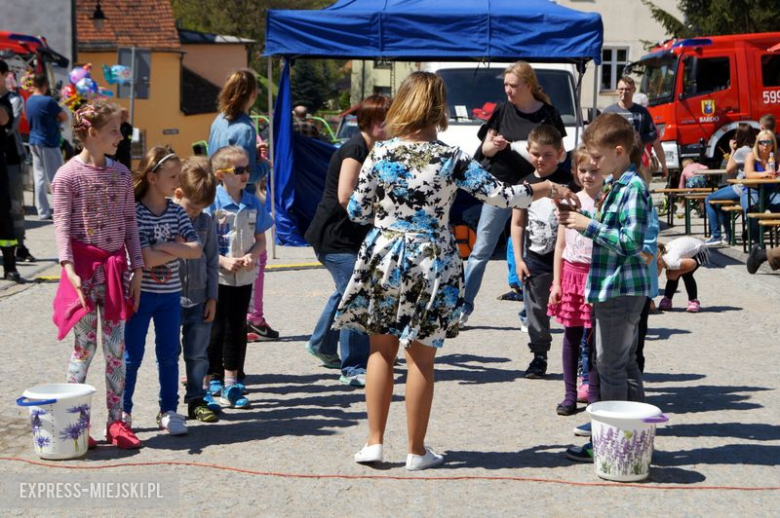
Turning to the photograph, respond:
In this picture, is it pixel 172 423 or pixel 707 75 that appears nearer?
pixel 172 423

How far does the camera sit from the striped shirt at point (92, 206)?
547 centimetres

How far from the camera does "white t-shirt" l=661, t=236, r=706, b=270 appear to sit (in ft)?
32.5

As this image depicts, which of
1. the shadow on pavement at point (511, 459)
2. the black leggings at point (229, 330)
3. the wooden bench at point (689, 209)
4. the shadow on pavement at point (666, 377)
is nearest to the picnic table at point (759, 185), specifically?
the wooden bench at point (689, 209)

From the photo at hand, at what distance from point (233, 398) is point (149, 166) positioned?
1.53 m

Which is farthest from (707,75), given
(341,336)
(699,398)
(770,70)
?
(341,336)

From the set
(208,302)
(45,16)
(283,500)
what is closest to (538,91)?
(208,302)

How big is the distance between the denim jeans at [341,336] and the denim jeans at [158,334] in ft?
4.00

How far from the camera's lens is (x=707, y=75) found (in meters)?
23.0

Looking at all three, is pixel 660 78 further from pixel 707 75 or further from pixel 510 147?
pixel 510 147

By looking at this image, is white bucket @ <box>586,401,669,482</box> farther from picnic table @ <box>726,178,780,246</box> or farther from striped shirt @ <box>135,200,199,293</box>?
picnic table @ <box>726,178,780,246</box>

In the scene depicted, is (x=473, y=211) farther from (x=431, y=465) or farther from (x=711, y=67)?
(x=711, y=67)

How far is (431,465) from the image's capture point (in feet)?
17.6

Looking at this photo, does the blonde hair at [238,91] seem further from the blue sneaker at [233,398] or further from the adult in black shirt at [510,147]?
the blue sneaker at [233,398]

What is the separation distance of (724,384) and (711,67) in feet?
56.0
